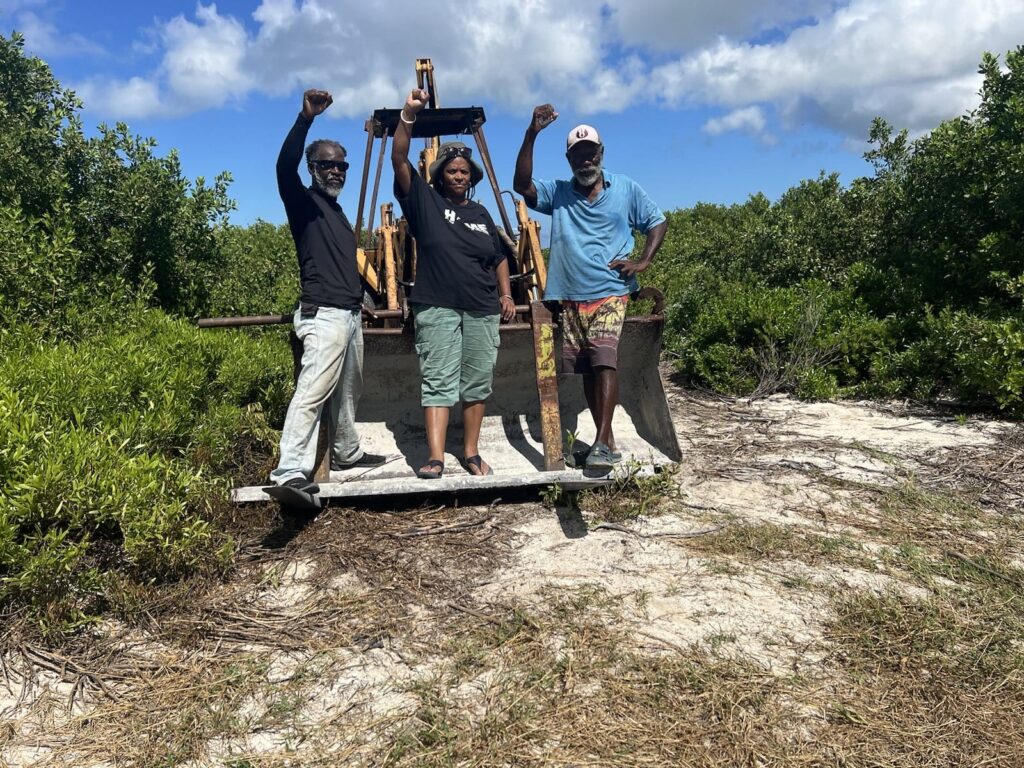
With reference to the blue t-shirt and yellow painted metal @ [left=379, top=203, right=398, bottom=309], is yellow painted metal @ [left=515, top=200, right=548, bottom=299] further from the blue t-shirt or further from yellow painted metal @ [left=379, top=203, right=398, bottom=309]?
the blue t-shirt

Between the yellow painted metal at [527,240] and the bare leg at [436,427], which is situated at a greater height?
the yellow painted metal at [527,240]

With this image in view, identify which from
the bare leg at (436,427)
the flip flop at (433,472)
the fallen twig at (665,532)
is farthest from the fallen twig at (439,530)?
the fallen twig at (665,532)

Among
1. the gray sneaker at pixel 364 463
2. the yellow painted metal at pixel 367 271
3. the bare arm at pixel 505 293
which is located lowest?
the gray sneaker at pixel 364 463

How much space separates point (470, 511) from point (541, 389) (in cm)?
80

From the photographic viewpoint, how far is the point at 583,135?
171 inches

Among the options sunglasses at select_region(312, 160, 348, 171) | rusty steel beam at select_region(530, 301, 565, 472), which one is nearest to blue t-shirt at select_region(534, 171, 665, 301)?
rusty steel beam at select_region(530, 301, 565, 472)

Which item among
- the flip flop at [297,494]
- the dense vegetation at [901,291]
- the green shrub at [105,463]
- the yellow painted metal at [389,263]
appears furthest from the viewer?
the dense vegetation at [901,291]

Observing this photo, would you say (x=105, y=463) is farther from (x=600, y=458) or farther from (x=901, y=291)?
(x=901, y=291)

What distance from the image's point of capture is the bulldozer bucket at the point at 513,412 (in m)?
4.88

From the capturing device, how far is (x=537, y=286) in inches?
239

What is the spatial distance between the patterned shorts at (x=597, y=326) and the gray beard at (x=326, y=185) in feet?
4.71

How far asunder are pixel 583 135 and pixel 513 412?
6.73ft

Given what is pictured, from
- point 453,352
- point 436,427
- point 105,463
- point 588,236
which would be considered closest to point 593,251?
point 588,236

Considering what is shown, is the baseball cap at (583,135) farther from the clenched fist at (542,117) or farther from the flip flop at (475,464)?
the flip flop at (475,464)
